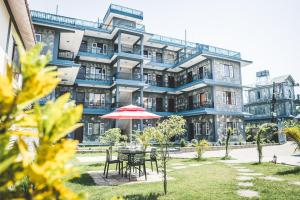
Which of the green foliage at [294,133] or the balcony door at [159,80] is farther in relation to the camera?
the balcony door at [159,80]

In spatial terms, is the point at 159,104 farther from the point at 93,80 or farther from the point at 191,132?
the point at 93,80

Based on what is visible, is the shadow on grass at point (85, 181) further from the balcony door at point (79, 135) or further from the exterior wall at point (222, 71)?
the exterior wall at point (222, 71)

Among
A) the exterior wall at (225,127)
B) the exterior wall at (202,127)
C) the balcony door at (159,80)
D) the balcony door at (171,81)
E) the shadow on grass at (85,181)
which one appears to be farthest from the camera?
the balcony door at (171,81)

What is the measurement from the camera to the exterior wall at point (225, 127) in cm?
2147

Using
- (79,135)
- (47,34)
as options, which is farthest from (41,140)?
(79,135)

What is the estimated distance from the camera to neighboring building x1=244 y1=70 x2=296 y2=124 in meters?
39.4

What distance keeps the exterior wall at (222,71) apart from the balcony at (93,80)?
11.0 meters

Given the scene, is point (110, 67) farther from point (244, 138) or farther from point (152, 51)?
point (244, 138)

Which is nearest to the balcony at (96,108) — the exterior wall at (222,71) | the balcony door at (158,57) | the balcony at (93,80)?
the balcony at (93,80)

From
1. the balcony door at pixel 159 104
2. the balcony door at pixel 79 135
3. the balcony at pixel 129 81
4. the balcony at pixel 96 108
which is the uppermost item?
the balcony at pixel 129 81

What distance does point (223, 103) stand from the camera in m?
22.7

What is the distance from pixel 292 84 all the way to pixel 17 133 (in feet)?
160

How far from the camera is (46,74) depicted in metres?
0.75

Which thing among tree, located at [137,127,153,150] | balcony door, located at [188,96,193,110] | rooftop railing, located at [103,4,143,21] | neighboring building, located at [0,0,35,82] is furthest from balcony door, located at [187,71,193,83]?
neighboring building, located at [0,0,35,82]
